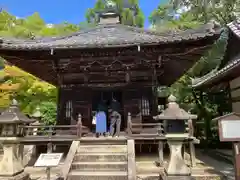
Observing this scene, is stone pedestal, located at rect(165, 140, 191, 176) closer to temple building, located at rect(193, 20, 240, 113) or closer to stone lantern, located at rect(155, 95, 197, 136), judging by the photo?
stone lantern, located at rect(155, 95, 197, 136)

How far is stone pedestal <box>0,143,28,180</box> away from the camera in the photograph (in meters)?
6.93

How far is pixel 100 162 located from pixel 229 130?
4561 millimetres

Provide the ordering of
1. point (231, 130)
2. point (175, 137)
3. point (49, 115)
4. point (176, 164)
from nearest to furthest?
point (231, 130) → point (176, 164) → point (175, 137) → point (49, 115)

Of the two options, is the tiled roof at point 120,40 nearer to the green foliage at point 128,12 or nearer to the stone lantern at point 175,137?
the stone lantern at point 175,137

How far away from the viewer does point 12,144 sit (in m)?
7.37

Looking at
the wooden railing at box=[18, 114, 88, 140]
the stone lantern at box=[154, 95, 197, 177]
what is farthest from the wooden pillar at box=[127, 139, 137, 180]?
the wooden railing at box=[18, 114, 88, 140]

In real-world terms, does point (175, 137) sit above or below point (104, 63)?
below

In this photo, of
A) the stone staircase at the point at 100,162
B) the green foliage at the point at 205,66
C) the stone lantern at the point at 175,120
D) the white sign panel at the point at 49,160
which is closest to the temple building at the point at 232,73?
the stone lantern at the point at 175,120

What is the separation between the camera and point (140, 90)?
11336 mm

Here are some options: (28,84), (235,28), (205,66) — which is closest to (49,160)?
(235,28)

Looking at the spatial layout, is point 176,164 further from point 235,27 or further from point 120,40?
point 235,27

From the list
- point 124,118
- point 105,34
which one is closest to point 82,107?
point 124,118

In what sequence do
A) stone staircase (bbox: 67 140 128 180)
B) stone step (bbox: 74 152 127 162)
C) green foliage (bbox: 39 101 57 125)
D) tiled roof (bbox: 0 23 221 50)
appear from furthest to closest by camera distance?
green foliage (bbox: 39 101 57 125)
tiled roof (bbox: 0 23 221 50)
stone step (bbox: 74 152 127 162)
stone staircase (bbox: 67 140 128 180)

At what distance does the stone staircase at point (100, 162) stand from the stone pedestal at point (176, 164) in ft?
4.64
